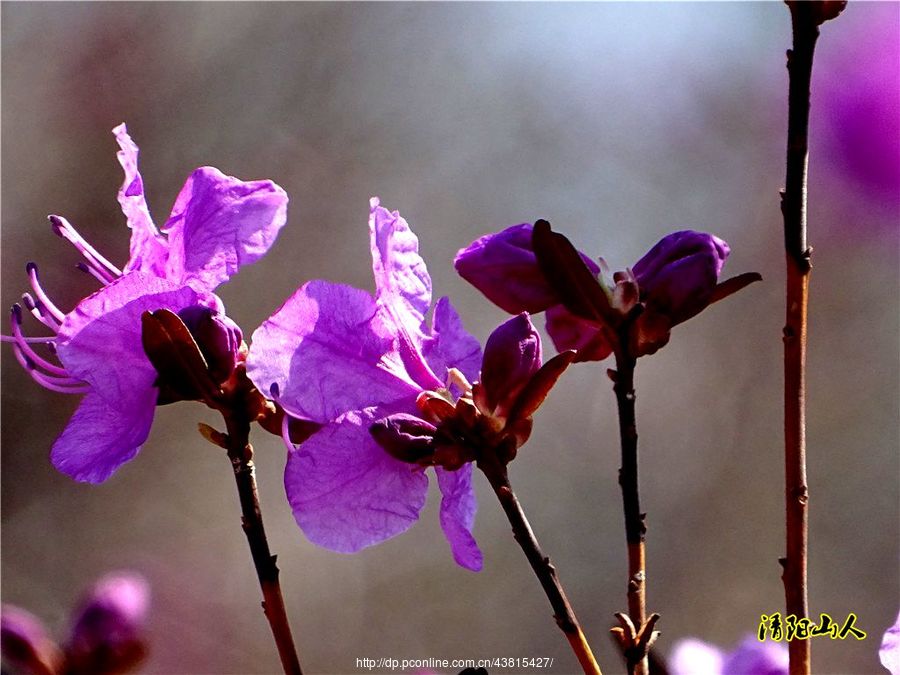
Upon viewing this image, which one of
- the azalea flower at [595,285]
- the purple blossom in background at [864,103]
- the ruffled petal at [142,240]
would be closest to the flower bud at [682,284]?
the azalea flower at [595,285]

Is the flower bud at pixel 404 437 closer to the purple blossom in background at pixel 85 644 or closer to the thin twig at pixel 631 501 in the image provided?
the thin twig at pixel 631 501

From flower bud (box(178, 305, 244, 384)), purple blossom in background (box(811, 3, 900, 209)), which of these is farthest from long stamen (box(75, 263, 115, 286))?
purple blossom in background (box(811, 3, 900, 209))

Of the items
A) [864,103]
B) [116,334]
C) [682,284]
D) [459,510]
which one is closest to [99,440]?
[116,334]

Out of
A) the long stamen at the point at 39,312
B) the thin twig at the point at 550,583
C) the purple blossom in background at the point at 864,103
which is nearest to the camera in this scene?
the thin twig at the point at 550,583

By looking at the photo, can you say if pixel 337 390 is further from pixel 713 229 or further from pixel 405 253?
pixel 713 229

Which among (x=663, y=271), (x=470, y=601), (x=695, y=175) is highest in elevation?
(x=695, y=175)

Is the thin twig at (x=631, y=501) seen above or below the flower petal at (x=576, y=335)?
below

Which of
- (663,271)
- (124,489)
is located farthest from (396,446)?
(124,489)
